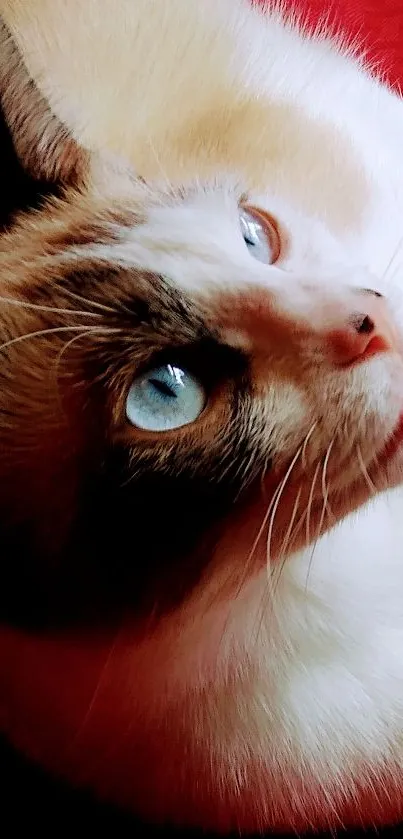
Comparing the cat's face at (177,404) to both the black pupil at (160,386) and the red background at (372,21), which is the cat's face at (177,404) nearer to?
the black pupil at (160,386)

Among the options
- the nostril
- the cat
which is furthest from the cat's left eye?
the nostril

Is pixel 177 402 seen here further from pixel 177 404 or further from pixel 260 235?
pixel 260 235

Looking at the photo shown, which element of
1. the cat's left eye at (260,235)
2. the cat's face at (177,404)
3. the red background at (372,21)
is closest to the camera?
the cat's face at (177,404)

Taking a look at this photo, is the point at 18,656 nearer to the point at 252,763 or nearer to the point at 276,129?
the point at 252,763

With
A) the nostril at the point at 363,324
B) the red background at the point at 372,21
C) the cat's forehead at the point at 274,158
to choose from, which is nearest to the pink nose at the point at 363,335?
the nostril at the point at 363,324

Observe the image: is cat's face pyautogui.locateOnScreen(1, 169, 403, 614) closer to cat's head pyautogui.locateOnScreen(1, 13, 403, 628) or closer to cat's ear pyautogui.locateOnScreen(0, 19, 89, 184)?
cat's head pyautogui.locateOnScreen(1, 13, 403, 628)

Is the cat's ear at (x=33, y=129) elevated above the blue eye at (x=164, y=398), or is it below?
above

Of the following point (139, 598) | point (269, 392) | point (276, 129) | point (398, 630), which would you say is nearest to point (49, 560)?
point (139, 598)
